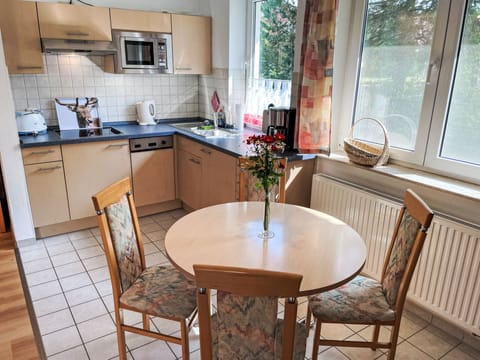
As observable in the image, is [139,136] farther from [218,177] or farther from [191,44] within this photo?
[191,44]

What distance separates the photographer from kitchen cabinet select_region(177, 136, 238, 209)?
3.00 metres

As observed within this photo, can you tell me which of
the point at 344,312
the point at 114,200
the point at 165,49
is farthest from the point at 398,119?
the point at 165,49

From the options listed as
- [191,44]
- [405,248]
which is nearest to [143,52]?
[191,44]

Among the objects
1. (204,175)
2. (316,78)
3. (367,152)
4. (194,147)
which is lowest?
(204,175)

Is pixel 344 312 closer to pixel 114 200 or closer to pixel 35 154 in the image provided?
pixel 114 200

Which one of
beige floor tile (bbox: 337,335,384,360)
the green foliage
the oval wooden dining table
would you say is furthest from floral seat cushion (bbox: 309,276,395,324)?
the green foliage

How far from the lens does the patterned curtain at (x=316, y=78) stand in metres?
2.53

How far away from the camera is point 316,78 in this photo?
2.65 m

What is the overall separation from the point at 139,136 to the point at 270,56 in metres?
1.40

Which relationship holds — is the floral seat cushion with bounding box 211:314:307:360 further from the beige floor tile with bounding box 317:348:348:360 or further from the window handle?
the window handle

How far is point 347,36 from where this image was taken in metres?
2.69

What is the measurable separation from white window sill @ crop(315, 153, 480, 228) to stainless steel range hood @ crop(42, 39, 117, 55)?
2086 millimetres

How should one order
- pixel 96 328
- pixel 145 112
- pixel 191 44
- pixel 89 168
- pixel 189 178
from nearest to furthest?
1. pixel 96 328
2. pixel 89 168
3. pixel 189 178
4. pixel 191 44
5. pixel 145 112

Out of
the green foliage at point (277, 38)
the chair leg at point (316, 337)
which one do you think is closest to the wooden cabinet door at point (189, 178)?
the green foliage at point (277, 38)
